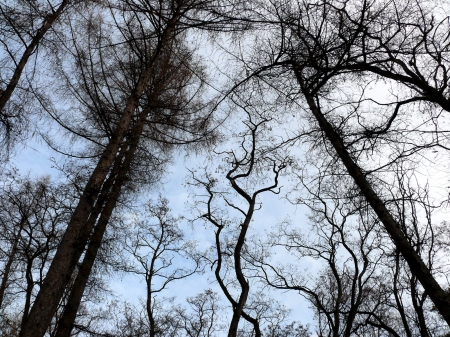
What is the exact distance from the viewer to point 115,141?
18.1ft

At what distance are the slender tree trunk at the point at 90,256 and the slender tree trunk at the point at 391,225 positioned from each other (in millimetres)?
3528

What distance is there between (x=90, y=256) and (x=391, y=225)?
6269mm

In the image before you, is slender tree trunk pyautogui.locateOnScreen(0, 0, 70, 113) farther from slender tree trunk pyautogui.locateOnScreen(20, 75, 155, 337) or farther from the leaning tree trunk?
slender tree trunk pyautogui.locateOnScreen(20, 75, 155, 337)

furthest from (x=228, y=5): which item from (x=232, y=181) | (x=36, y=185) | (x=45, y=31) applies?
(x=36, y=185)

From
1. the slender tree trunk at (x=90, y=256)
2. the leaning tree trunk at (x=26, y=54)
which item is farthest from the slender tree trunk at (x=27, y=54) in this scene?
the slender tree trunk at (x=90, y=256)

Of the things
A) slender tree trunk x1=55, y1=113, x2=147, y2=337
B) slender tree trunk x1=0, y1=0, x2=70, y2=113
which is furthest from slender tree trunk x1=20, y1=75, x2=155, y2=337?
slender tree trunk x1=0, y1=0, x2=70, y2=113

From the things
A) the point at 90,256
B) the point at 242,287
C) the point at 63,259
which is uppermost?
the point at 90,256

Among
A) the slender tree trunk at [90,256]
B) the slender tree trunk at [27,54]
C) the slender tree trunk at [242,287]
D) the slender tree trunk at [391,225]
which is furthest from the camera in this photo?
the slender tree trunk at [90,256]

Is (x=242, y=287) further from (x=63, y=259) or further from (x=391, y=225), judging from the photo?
(x=63, y=259)

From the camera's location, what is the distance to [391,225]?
4688mm

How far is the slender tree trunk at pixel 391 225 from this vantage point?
13.2 feet

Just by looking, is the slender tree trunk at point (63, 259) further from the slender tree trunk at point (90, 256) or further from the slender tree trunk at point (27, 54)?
the slender tree trunk at point (27, 54)

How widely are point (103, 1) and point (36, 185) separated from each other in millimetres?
5452

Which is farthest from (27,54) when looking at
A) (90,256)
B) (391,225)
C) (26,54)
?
(391,225)
